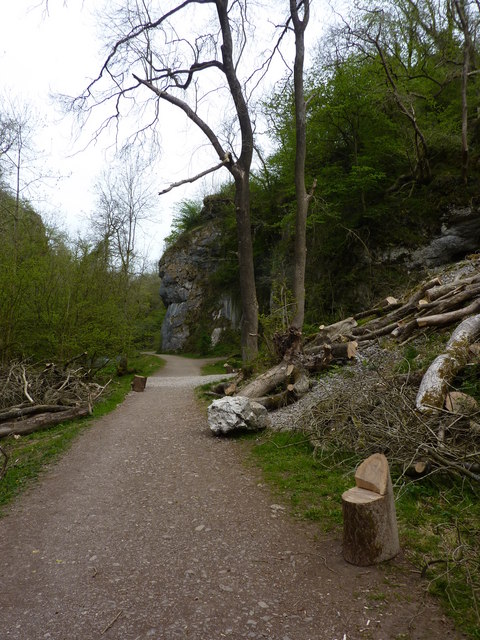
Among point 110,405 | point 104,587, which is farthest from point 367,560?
point 110,405

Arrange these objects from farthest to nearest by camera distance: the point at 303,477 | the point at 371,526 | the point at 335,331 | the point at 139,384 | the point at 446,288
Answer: the point at 139,384 < the point at 335,331 < the point at 446,288 < the point at 303,477 < the point at 371,526

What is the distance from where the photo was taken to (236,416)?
7.09 meters

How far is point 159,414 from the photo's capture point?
32.0ft

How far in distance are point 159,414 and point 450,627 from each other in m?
7.87

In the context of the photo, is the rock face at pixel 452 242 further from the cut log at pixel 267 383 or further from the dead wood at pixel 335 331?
the cut log at pixel 267 383

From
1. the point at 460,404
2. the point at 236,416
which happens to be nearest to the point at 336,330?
the point at 236,416

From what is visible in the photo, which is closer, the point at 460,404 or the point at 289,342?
the point at 460,404

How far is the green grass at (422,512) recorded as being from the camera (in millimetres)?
2764

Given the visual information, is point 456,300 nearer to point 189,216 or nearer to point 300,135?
point 300,135

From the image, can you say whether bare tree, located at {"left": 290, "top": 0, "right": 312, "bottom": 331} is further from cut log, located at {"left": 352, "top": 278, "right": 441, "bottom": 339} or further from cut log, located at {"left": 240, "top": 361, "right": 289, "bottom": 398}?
cut log, located at {"left": 240, "top": 361, "right": 289, "bottom": 398}

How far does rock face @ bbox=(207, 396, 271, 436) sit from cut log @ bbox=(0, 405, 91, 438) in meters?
3.86

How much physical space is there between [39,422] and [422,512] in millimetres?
7759

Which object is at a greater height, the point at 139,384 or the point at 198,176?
the point at 198,176

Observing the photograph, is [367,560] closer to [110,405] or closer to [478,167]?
[110,405]
